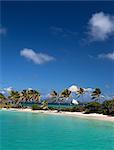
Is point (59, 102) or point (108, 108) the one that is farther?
point (59, 102)

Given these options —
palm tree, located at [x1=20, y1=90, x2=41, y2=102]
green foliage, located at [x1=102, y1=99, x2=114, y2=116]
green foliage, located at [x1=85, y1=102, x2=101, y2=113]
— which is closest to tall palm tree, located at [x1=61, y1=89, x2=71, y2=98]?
palm tree, located at [x1=20, y1=90, x2=41, y2=102]

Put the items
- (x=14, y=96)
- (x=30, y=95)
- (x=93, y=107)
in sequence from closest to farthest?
1. (x=93, y=107)
2. (x=30, y=95)
3. (x=14, y=96)

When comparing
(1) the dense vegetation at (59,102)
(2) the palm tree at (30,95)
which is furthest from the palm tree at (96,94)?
(2) the palm tree at (30,95)

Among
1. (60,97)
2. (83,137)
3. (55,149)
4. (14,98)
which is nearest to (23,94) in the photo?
(14,98)

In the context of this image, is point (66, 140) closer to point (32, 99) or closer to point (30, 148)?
point (30, 148)

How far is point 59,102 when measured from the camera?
283 ft

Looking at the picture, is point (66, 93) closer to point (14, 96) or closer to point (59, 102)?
point (59, 102)

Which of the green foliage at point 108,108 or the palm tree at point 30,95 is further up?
the palm tree at point 30,95

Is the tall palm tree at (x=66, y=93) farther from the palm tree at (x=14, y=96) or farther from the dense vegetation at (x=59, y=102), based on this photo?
the palm tree at (x=14, y=96)

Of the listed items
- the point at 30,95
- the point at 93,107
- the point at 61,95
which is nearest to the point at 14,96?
the point at 30,95

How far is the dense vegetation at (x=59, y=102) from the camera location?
6438 centimetres

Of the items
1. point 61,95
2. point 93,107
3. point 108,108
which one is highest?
point 61,95

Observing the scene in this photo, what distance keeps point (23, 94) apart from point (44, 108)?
2026 centimetres

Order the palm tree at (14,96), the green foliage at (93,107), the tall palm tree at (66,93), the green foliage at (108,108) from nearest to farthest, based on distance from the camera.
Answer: the green foliage at (108,108)
the green foliage at (93,107)
the tall palm tree at (66,93)
the palm tree at (14,96)
